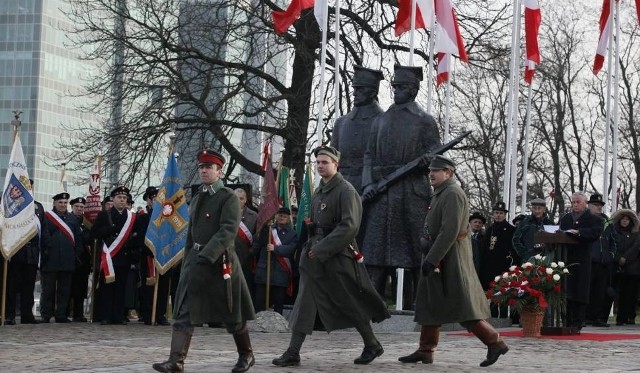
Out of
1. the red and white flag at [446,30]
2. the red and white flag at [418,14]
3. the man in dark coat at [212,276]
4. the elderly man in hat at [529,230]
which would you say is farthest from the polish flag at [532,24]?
the man in dark coat at [212,276]

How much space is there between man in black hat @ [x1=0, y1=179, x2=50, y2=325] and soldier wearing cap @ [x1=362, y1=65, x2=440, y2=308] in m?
5.27

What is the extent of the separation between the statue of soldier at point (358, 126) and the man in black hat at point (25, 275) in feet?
15.8

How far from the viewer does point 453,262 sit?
37.7 ft

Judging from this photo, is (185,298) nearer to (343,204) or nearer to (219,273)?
(219,273)

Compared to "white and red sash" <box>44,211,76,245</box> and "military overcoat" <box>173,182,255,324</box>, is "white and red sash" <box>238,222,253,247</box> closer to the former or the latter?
"white and red sash" <box>44,211,76,245</box>

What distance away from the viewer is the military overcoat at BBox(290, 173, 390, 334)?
11.4 metres

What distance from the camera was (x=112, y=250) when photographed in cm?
1847

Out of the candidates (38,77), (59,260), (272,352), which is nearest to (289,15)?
(59,260)

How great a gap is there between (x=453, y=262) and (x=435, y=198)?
651 millimetres

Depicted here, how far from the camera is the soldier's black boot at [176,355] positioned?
1024cm

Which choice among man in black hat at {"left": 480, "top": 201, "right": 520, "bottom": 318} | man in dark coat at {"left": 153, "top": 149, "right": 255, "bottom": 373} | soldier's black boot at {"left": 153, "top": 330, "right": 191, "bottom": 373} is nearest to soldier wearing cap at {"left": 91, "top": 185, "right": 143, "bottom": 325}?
man in black hat at {"left": 480, "top": 201, "right": 520, "bottom": 318}

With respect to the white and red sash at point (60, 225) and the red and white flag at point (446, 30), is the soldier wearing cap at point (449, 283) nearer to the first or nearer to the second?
the white and red sash at point (60, 225)

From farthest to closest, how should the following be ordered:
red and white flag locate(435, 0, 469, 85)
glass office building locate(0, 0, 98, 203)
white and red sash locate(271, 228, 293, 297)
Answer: glass office building locate(0, 0, 98, 203)
red and white flag locate(435, 0, 469, 85)
white and red sash locate(271, 228, 293, 297)

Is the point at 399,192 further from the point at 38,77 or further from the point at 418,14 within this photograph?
the point at 38,77
